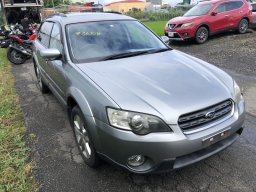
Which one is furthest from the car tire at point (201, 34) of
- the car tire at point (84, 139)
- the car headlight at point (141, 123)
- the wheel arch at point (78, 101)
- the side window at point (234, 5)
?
the car headlight at point (141, 123)

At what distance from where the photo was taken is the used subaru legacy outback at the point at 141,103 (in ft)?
7.79

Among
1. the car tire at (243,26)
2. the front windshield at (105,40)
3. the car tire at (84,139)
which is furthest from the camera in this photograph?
the car tire at (243,26)

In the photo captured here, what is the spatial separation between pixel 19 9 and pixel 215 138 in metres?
16.4

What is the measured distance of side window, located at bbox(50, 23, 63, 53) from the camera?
12.6 ft

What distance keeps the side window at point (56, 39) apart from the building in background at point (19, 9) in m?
12.9

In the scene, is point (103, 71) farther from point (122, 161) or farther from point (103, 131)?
point (122, 161)

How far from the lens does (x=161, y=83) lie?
2.79 m

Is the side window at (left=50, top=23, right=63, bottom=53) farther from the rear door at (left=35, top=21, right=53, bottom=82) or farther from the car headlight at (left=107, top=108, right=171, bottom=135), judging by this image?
the car headlight at (left=107, top=108, right=171, bottom=135)

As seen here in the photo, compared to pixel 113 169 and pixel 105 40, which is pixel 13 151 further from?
pixel 105 40

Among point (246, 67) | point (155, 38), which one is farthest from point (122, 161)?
point (246, 67)

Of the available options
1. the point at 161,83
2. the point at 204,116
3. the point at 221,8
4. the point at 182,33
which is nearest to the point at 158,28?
the point at 221,8

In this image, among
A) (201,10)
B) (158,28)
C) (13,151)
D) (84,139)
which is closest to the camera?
(84,139)

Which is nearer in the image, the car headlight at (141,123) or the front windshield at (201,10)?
the car headlight at (141,123)

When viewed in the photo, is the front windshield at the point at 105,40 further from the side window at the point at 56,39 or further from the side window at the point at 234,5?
the side window at the point at 234,5
